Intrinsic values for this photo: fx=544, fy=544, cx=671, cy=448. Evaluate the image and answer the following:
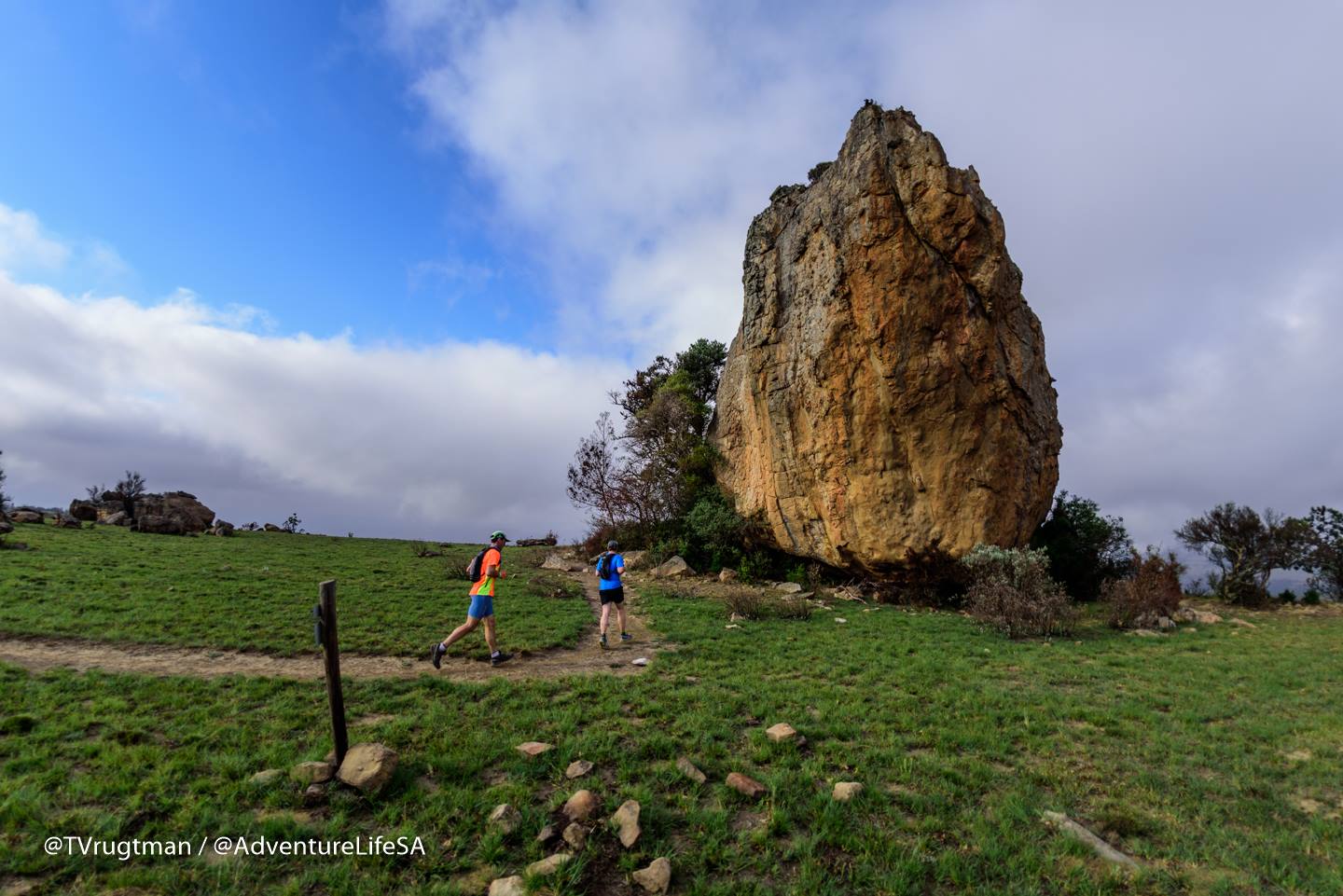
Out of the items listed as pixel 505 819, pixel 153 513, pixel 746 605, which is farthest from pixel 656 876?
pixel 153 513

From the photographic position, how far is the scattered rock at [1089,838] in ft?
16.1

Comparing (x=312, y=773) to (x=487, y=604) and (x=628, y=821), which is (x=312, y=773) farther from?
(x=487, y=604)

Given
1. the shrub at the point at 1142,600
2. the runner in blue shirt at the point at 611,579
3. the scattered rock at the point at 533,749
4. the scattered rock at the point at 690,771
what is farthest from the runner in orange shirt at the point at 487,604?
the shrub at the point at 1142,600

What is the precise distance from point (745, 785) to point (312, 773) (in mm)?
4547

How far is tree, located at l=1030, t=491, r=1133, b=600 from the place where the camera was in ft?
80.0

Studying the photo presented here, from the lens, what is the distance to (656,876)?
4422mm

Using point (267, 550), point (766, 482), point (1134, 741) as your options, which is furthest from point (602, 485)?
point (1134, 741)

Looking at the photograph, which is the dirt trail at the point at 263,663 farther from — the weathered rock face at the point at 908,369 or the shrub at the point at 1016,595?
the weathered rock face at the point at 908,369

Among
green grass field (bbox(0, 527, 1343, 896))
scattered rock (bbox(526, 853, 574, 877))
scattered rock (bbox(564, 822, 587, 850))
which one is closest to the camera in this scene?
scattered rock (bbox(526, 853, 574, 877))

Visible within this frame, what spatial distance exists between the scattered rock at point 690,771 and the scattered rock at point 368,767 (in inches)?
122

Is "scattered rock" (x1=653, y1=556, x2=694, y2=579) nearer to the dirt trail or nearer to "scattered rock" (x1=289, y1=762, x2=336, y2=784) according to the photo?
the dirt trail

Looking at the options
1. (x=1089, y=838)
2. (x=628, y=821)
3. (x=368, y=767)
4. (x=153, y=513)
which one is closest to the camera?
(x=628, y=821)

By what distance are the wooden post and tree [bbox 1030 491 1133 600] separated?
26.4 m

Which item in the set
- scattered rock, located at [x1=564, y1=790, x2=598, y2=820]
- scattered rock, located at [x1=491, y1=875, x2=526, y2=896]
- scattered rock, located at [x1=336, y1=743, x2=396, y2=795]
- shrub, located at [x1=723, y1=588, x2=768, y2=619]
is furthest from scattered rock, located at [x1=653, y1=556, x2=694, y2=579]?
scattered rock, located at [x1=491, y1=875, x2=526, y2=896]
